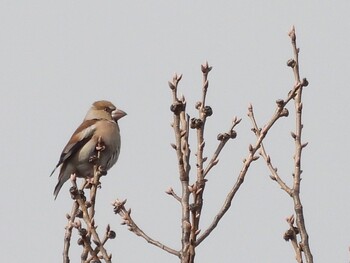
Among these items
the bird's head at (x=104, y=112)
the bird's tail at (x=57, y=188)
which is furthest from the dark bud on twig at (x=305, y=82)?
the bird's head at (x=104, y=112)

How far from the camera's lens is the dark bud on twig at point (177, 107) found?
12.5 feet

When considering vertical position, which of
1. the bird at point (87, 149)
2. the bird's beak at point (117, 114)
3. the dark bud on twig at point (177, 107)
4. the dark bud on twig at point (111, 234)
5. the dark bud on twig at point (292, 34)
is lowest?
the dark bud on twig at point (111, 234)

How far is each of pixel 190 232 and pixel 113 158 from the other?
17.4 feet

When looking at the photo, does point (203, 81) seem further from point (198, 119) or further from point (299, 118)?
point (299, 118)

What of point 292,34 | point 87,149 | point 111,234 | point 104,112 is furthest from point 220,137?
point 104,112

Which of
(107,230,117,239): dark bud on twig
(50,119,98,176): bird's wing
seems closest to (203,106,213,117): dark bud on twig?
(107,230,117,239): dark bud on twig

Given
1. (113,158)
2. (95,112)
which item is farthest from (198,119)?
(95,112)

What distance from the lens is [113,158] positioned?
8805 mm

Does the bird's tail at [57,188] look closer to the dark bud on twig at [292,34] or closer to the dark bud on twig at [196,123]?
the dark bud on twig at [292,34]

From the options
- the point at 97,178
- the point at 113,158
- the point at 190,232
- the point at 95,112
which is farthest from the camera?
the point at 95,112

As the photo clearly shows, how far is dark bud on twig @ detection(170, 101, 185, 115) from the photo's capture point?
381 cm

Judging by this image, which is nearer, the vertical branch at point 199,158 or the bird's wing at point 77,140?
the vertical branch at point 199,158

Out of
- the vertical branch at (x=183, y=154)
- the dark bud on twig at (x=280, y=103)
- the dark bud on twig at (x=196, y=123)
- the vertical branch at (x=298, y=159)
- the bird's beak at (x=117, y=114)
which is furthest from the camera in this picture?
the bird's beak at (x=117, y=114)

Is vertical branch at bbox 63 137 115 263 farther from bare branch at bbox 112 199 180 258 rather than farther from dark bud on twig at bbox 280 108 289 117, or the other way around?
dark bud on twig at bbox 280 108 289 117
